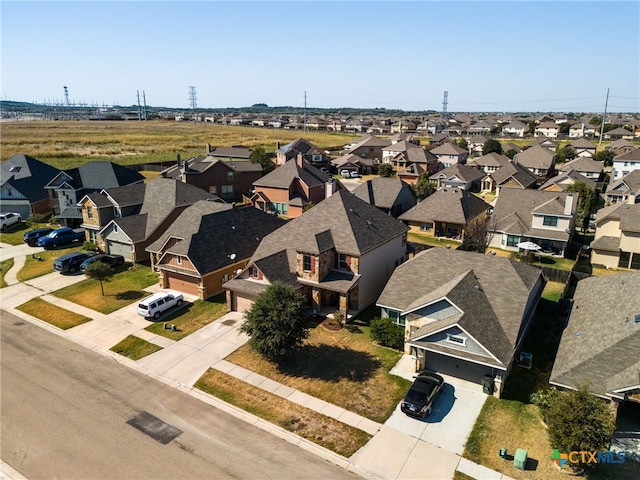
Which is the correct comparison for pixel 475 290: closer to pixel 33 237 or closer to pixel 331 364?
pixel 331 364

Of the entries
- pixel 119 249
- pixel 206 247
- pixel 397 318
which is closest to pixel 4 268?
pixel 119 249

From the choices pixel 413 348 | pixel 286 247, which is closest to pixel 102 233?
pixel 286 247

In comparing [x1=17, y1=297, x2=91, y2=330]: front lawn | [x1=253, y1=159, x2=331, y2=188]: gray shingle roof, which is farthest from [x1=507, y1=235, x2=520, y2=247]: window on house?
[x1=17, y1=297, x2=91, y2=330]: front lawn

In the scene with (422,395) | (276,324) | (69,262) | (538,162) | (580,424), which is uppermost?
(538,162)

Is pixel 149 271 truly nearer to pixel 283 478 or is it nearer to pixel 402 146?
pixel 283 478

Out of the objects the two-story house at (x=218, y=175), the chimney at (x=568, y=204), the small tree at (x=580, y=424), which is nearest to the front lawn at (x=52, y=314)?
the small tree at (x=580, y=424)

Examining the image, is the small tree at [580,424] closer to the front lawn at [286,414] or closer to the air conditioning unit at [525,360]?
the air conditioning unit at [525,360]

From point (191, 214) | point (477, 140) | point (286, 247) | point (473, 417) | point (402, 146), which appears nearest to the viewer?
point (473, 417)
